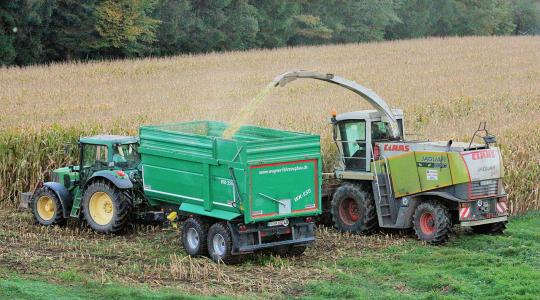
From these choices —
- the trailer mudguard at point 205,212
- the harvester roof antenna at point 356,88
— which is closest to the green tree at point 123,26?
the harvester roof antenna at point 356,88

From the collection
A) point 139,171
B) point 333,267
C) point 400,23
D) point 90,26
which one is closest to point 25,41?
point 90,26

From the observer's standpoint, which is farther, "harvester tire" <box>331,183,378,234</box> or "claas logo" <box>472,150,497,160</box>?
"harvester tire" <box>331,183,378,234</box>

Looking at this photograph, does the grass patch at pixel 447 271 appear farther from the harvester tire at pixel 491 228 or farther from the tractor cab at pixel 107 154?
the tractor cab at pixel 107 154

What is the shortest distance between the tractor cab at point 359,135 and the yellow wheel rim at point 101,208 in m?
3.97

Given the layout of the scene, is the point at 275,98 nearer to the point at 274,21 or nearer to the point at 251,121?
the point at 251,121

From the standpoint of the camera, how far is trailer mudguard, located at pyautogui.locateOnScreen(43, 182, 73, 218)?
1670 centimetres

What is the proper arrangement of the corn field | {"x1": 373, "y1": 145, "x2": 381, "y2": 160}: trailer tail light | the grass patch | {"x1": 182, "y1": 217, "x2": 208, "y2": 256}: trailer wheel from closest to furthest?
1. the grass patch
2. {"x1": 182, "y1": 217, "x2": 208, "y2": 256}: trailer wheel
3. {"x1": 373, "y1": 145, "x2": 381, "y2": 160}: trailer tail light
4. the corn field

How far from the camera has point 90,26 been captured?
48.8m

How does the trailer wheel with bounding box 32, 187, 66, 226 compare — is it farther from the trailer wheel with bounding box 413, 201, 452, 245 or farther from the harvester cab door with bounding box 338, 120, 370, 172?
the trailer wheel with bounding box 413, 201, 452, 245

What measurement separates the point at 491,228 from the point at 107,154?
6.46m

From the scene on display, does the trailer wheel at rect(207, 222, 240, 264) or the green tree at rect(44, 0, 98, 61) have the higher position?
the green tree at rect(44, 0, 98, 61)

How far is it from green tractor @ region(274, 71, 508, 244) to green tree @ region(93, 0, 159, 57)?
111 ft

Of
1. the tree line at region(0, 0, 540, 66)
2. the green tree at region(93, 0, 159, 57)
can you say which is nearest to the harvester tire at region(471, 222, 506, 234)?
the tree line at region(0, 0, 540, 66)

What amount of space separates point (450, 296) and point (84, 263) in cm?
516
